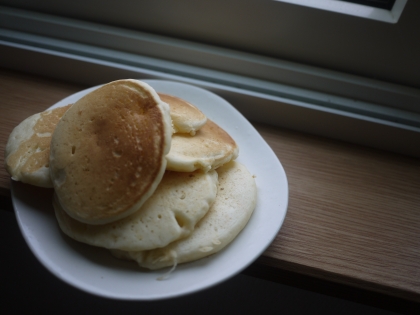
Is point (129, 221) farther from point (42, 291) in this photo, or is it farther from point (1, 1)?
point (1, 1)

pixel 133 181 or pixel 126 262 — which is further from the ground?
pixel 133 181

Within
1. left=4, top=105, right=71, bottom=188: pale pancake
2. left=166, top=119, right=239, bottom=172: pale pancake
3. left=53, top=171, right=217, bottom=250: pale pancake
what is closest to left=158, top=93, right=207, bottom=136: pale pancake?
left=166, top=119, right=239, bottom=172: pale pancake

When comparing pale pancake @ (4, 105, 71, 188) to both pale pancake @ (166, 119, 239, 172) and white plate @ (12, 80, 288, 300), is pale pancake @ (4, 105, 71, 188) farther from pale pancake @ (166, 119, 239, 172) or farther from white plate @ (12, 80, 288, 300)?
pale pancake @ (166, 119, 239, 172)

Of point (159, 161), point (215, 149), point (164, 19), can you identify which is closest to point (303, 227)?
point (215, 149)

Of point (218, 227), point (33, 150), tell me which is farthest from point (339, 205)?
point (33, 150)

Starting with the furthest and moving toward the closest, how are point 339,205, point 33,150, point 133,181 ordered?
point 339,205
point 33,150
point 133,181

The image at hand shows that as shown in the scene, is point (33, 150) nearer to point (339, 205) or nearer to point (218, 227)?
point (218, 227)

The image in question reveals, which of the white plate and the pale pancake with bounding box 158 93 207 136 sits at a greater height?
the pale pancake with bounding box 158 93 207 136

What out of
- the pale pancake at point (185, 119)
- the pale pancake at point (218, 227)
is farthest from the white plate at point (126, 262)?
the pale pancake at point (185, 119)
